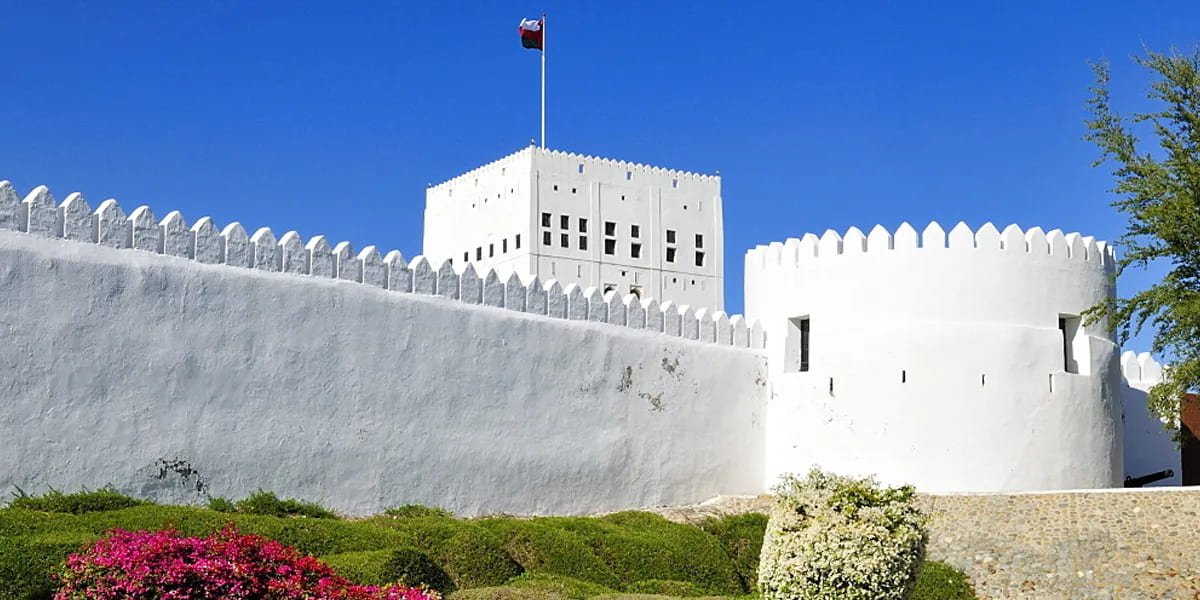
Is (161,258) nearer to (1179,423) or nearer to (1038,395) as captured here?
(1038,395)

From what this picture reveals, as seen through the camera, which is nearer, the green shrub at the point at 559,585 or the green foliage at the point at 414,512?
the green shrub at the point at 559,585

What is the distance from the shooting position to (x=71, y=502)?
13195 millimetres

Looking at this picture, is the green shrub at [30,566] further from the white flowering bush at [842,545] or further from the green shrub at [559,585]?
the white flowering bush at [842,545]

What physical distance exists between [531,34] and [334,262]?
19.1 metres

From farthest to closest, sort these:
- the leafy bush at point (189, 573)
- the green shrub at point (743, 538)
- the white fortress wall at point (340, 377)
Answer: the green shrub at point (743, 538) < the white fortress wall at point (340, 377) < the leafy bush at point (189, 573)

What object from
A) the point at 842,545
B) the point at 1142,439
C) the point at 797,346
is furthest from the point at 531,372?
the point at 1142,439

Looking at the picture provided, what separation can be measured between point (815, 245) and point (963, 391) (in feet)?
10.6

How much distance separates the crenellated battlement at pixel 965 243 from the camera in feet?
64.0

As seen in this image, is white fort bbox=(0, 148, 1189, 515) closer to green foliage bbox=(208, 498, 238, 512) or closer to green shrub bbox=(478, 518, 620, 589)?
green foliage bbox=(208, 498, 238, 512)

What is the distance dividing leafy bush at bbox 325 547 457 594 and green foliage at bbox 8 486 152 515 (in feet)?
10.1

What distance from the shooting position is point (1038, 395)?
62.6 feet

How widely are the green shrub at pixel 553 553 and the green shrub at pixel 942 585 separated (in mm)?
3713

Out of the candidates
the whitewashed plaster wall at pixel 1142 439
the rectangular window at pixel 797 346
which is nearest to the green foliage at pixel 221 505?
the rectangular window at pixel 797 346

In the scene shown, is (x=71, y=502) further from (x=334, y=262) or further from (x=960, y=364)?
(x=960, y=364)
